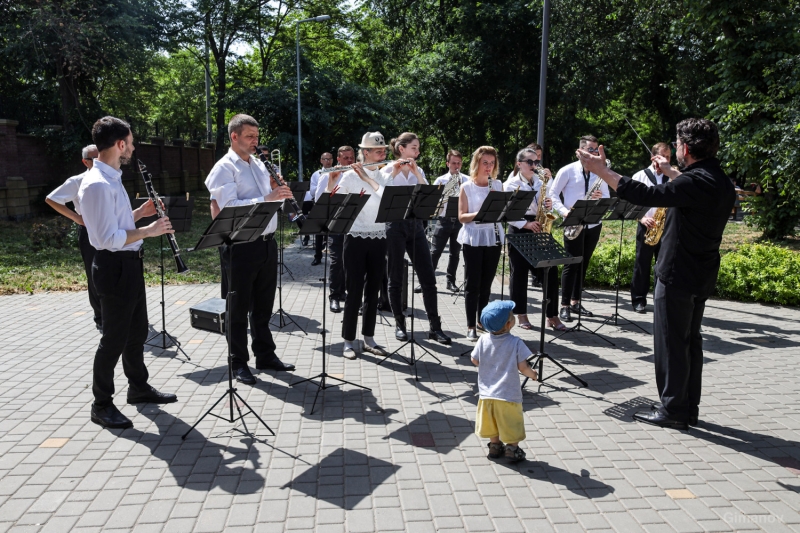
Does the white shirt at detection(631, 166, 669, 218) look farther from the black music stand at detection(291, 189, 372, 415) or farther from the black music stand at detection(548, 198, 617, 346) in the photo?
the black music stand at detection(291, 189, 372, 415)

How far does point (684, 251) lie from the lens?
17.0 ft

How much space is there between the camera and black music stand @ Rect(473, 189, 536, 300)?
6.72m

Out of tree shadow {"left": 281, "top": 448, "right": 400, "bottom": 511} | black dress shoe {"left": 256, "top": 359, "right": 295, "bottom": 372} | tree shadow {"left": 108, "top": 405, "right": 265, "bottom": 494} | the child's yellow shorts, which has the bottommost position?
tree shadow {"left": 108, "top": 405, "right": 265, "bottom": 494}

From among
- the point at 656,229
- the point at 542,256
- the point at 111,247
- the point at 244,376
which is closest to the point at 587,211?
the point at 542,256

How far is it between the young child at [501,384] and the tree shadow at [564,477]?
7 cm

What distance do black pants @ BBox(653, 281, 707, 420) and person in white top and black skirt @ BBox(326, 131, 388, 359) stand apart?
2.80m

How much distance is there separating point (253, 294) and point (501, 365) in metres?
2.81

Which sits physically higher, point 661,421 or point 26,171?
point 26,171

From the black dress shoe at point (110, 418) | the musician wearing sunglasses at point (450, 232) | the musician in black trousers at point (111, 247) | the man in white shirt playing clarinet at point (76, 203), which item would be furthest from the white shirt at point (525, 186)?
the black dress shoe at point (110, 418)

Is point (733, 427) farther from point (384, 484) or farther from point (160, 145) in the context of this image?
point (160, 145)

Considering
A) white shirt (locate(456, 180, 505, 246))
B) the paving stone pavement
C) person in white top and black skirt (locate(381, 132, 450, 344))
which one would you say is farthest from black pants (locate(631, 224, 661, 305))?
person in white top and black skirt (locate(381, 132, 450, 344))

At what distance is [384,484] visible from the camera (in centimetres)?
436

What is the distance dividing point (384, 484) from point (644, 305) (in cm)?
640

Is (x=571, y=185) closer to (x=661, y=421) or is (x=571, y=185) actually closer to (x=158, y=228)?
(x=661, y=421)
